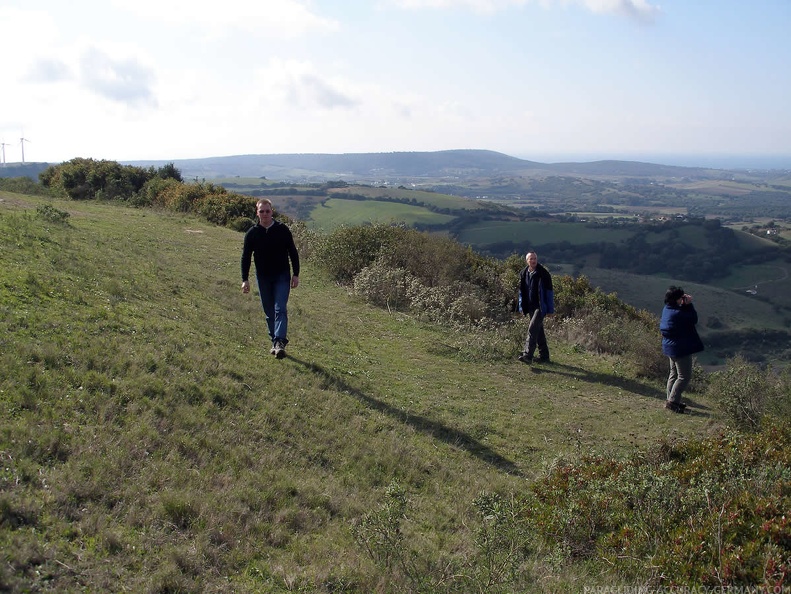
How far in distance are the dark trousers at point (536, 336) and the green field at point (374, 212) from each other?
49.5m

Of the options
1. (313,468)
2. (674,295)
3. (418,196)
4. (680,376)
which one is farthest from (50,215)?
(418,196)

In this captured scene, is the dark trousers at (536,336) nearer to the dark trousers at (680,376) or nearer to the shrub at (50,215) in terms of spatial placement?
the dark trousers at (680,376)

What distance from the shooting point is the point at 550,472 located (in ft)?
17.7

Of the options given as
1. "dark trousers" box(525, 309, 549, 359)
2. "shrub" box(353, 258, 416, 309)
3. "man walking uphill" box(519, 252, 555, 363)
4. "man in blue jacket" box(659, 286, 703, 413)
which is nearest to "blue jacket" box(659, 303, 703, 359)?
"man in blue jacket" box(659, 286, 703, 413)

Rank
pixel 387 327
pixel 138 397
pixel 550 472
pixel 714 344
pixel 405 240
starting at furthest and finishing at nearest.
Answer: pixel 714 344, pixel 405 240, pixel 387 327, pixel 550 472, pixel 138 397

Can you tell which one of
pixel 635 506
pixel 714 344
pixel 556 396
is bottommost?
pixel 714 344

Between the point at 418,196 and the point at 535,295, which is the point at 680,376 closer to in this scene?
the point at 535,295

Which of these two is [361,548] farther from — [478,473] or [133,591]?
[478,473]

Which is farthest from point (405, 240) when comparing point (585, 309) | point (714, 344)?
point (714, 344)

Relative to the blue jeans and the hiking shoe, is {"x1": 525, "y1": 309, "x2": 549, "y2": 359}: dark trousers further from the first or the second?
the blue jeans

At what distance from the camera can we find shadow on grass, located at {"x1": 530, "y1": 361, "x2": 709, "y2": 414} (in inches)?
382

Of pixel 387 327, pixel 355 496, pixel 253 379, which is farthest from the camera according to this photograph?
pixel 387 327

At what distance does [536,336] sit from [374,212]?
2251 inches

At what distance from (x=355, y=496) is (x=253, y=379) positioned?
94.9 inches
